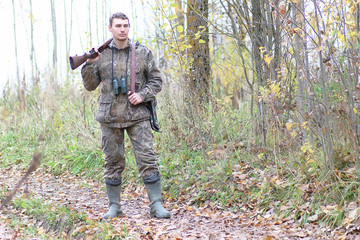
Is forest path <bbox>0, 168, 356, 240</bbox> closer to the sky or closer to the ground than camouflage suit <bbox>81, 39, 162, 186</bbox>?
closer to the ground

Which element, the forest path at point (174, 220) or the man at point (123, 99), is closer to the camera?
the forest path at point (174, 220)

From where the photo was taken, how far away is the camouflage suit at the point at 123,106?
421cm

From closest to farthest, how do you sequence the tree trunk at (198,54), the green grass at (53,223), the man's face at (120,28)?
the green grass at (53,223)
the man's face at (120,28)
the tree trunk at (198,54)

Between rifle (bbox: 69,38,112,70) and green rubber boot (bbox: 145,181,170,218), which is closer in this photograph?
rifle (bbox: 69,38,112,70)

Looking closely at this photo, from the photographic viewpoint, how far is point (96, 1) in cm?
1320

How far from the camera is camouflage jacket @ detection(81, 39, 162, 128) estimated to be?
4.20 m

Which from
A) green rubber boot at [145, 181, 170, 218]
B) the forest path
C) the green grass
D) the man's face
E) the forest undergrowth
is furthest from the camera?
green rubber boot at [145, 181, 170, 218]

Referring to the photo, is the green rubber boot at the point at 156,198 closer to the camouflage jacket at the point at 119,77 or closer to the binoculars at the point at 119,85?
the camouflage jacket at the point at 119,77

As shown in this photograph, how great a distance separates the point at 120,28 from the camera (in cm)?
416

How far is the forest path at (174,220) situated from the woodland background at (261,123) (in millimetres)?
184

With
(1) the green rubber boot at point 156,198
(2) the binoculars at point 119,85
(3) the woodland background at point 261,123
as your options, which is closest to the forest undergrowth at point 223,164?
(3) the woodland background at point 261,123

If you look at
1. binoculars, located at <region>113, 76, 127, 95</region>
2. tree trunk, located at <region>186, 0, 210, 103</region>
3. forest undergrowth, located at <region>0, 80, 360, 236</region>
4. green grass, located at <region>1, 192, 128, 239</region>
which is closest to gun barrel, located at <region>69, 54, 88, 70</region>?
binoculars, located at <region>113, 76, 127, 95</region>

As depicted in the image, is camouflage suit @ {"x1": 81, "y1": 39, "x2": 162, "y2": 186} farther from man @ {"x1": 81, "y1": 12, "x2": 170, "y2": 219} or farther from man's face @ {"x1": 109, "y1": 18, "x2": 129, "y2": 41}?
man's face @ {"x1": 109, "y1": 18, "x2": 129, "y2": 41}

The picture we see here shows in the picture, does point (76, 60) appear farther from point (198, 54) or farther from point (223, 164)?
point (198, 54)
